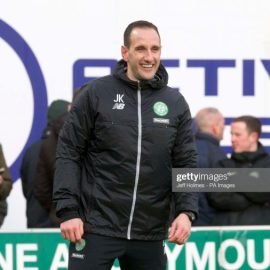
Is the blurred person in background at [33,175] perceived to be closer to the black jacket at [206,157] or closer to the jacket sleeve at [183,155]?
the black jacket at [206,157]

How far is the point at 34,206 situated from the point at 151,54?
2.47 meters

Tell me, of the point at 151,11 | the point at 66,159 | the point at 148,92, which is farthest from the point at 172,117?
the point at 151,11

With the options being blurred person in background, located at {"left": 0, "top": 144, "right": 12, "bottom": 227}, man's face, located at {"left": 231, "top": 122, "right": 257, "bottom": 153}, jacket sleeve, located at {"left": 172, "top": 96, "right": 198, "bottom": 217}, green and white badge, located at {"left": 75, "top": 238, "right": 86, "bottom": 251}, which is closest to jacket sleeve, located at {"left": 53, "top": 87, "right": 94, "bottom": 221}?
green and white badge, located at {"left": 75, "top": 238, "right": 86, "bottom": 251}

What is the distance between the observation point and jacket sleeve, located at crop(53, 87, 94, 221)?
342 cm

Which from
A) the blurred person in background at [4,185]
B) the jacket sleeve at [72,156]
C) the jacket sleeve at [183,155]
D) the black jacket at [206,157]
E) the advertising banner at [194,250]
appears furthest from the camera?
the black jacket at [206,157]

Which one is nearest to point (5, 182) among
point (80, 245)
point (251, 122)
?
point (251, 122)

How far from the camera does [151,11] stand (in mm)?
5762

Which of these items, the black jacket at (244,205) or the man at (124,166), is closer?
the man at (124,166)

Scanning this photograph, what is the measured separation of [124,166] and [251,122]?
102 inches

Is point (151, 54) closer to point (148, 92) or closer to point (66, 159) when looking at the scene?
point (148, 92)

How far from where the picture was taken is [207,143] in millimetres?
5828

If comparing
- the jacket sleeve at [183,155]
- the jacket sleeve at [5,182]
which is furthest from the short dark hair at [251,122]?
the jacket sleeve at [183,155]

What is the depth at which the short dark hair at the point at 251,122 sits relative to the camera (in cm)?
588

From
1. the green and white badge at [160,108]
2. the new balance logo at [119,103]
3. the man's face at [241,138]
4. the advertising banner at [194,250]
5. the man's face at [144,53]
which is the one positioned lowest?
the advertising banner at [194,250]
